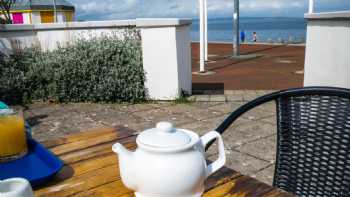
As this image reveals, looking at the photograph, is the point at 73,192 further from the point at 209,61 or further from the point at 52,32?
the point at 209,61

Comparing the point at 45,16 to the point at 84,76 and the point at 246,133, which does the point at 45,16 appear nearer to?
the point at 84,76

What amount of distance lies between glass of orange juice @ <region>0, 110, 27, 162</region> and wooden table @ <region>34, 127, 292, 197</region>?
16cm

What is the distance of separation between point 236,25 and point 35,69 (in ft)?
20.1

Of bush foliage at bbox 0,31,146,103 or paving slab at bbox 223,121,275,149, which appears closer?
paving slab at bbox 223,121,275,149

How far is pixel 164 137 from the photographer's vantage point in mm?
844

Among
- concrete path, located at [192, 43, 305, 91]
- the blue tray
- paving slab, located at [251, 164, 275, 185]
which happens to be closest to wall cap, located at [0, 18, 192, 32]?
concrete path, located at [192, 43, 305, 91]

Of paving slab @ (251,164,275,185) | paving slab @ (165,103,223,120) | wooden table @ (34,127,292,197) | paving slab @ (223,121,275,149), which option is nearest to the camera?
wooden table @ (34,127,292,197)

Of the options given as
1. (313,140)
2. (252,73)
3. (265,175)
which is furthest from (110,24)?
→ (313,140)

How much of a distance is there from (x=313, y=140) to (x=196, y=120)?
2.92 metres

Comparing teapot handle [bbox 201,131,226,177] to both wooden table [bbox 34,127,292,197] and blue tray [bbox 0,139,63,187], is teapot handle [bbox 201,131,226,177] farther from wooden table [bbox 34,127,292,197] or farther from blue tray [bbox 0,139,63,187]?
blue tray [bbox 0,139,63,187]

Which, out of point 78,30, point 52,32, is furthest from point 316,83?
point 52,32

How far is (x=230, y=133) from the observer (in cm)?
380

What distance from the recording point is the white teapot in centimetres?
82

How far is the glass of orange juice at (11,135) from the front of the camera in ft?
3.69
